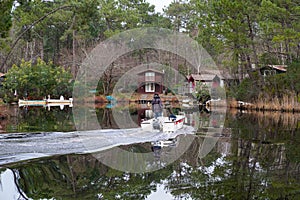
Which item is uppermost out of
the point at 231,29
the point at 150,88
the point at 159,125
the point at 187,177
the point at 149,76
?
the point at 231,29

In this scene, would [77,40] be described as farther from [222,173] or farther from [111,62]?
[222,173]

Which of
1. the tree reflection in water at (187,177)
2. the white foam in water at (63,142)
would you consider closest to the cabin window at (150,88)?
the white foam in water at (63,142)

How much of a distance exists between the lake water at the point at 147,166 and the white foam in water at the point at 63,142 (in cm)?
2

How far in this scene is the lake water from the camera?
7.23 metres

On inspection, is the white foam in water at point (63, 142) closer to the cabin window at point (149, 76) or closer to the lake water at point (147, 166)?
the lake water at point (147, 166)

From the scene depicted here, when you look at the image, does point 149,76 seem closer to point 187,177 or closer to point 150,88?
point 150,88

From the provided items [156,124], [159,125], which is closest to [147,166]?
[156,124]

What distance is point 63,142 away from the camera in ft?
42.3

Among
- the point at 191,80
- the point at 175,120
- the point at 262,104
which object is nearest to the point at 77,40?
the point at 191,80

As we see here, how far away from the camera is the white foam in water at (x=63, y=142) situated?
10938 mm

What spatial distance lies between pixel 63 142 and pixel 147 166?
4.05 m

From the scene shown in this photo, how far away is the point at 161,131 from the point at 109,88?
30841mm

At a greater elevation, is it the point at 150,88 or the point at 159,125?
the point at 150,88

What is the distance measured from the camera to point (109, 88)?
46.8m
